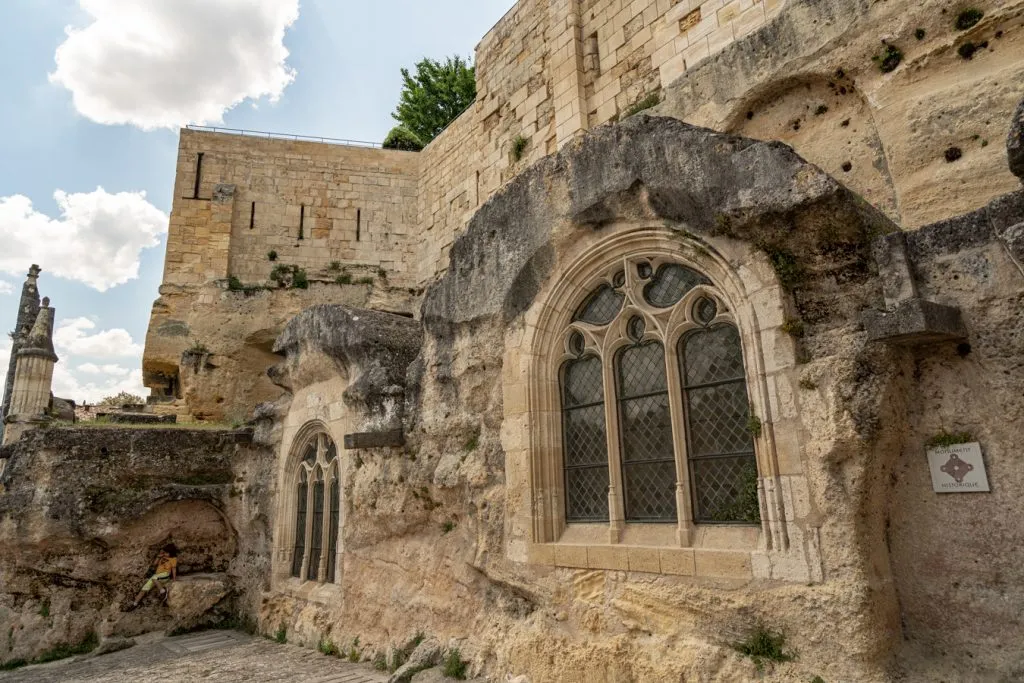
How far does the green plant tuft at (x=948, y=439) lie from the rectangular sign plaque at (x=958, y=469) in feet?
0.06

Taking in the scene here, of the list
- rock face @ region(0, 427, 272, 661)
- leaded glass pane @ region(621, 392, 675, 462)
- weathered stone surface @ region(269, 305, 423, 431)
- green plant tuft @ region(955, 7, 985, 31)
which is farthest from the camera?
rock face @ region(0, 427, 272, 661)

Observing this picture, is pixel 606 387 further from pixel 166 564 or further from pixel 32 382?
pixel 32 382

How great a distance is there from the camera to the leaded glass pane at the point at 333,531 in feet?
24.8

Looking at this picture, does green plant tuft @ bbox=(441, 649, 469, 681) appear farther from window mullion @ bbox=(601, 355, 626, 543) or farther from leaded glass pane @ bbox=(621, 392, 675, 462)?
leaded glass pane @ bbox=(621, 392, 675, 462)

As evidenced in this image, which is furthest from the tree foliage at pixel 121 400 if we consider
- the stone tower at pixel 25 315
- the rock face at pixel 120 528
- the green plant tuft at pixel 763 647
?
the green plant tuft at pixel 763 647

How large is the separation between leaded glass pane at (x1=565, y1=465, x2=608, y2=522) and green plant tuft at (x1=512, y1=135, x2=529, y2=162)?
7.74 meters

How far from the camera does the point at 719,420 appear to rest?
4.15 meters

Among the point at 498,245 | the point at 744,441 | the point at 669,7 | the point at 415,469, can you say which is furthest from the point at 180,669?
the point at 669,7

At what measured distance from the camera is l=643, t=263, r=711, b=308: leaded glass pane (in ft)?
14.6

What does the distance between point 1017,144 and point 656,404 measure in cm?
245

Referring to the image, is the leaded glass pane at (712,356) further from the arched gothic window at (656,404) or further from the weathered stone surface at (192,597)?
the weathered stone surface at (192,597)

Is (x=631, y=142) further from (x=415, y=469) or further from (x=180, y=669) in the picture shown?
(x=180, y=669)

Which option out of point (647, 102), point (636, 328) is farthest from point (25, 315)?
point (636, 328)

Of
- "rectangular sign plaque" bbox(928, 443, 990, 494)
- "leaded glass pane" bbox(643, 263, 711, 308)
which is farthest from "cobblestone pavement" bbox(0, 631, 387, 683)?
"rectangular sign plaque" bbox(928, 443, 990, 494)
